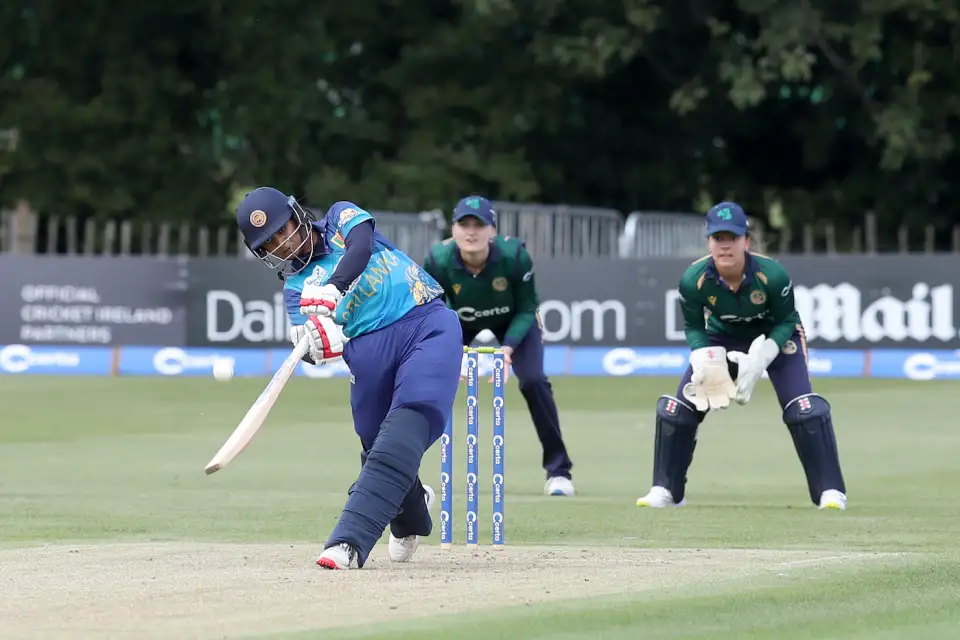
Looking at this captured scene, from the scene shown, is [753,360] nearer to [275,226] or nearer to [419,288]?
[419,288]

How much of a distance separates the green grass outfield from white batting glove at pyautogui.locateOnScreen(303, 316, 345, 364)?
0.86m

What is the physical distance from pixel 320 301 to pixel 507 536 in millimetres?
2537

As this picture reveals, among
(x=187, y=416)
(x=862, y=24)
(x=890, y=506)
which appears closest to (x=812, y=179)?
(x=862, y=24)

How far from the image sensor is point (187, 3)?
34.5m

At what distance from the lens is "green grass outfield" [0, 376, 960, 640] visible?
6.43 metres

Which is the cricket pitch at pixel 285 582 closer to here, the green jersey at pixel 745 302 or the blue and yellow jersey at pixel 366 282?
the blue and yellow jersey at pixel 366 282

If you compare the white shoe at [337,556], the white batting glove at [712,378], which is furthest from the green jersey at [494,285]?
the white shoe at [337,556]

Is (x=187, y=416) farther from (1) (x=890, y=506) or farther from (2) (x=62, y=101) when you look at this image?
(2) (x=62, y=101)

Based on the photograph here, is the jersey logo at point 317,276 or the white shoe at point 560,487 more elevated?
the jersey logo at point 317,276

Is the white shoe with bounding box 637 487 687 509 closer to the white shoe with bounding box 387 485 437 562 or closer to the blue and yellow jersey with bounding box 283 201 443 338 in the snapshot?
the white shoe with bounding box 387 485 437 562

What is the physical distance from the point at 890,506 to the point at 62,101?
81.5 feet

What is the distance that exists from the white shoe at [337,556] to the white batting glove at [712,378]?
379 centimetres

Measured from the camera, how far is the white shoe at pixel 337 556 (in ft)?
24.6

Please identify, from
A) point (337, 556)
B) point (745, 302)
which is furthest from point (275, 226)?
point (745, 302)
